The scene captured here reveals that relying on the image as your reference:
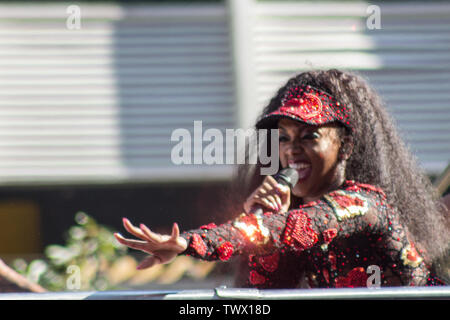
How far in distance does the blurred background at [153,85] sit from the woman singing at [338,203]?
3.26 m

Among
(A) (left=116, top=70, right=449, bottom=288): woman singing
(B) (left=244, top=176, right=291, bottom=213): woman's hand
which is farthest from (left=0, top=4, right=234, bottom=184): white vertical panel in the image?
(B) (left=244, top=176, right=291, bottom=213): woman's hand

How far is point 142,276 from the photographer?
6.42 meters

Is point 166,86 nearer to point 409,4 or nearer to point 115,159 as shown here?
point 115,159

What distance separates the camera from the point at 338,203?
2.98 m

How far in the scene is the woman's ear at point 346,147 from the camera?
131 inches

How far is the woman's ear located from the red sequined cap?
2.2 inches

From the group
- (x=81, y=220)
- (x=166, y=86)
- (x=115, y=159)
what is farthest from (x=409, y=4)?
(x=81, y=220)

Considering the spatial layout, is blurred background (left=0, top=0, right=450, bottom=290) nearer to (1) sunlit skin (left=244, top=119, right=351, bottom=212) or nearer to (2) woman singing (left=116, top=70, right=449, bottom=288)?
(2) woman singing (left=116, top=70, right=449, bottom=288)

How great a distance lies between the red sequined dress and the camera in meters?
2.71

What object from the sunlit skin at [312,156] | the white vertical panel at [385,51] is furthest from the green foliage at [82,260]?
the sunlit skin at [312,156]

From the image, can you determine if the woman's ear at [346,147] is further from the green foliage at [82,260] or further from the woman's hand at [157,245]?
the green foliage at [82,260]

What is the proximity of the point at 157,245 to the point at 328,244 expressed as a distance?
0.99 metres

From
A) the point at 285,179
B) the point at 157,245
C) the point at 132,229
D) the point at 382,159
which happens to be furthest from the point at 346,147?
the point at 132,229

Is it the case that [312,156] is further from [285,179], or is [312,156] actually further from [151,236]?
[151,236]
